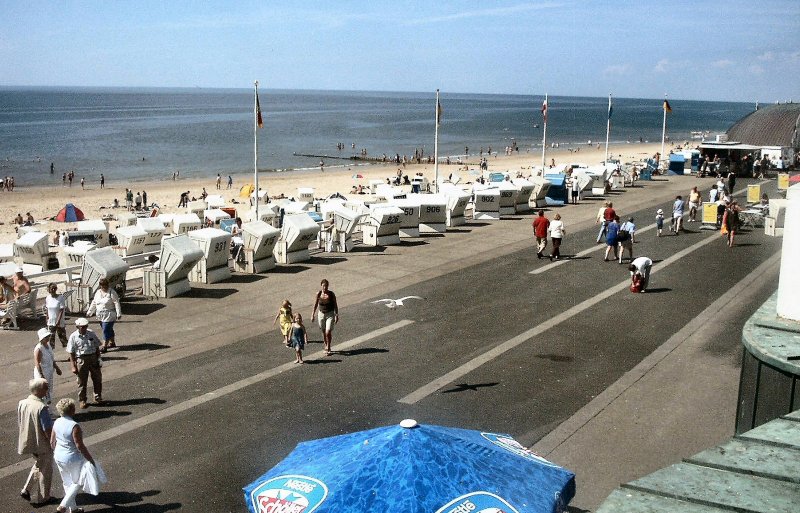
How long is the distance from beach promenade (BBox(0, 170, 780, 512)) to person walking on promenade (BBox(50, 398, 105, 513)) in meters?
0.42

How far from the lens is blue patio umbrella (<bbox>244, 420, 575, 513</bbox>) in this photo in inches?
243

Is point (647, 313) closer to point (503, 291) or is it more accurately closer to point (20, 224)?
point (503, 291)

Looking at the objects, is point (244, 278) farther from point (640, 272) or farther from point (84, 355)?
point (640, 272)

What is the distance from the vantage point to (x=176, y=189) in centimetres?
5709

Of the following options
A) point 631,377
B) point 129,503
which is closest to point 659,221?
point 631,377

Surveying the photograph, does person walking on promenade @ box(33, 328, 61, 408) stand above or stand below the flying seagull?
above

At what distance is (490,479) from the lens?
6.51 metres

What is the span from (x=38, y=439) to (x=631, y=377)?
9.12 metres

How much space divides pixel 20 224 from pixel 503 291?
25947 mm

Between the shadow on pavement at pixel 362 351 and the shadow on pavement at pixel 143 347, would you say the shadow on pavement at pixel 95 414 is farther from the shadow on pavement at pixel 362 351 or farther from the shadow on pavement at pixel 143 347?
the shadow on pavement at pixel 362 351

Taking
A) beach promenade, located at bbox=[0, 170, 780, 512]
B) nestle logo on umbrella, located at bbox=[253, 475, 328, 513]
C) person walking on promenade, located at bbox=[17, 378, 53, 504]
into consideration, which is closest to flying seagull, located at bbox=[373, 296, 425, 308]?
beach promenade, located at bbox=[0, 170, 780, 512]

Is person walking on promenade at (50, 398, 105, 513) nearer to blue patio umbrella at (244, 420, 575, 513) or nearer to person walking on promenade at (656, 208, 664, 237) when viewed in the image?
blue patio umbrella at (244, 420, 575, 513)

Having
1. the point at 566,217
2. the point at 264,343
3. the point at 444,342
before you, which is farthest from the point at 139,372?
the point at 566,217

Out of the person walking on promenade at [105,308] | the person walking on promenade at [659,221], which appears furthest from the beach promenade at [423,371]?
the person walking on promenade at [659,221]
